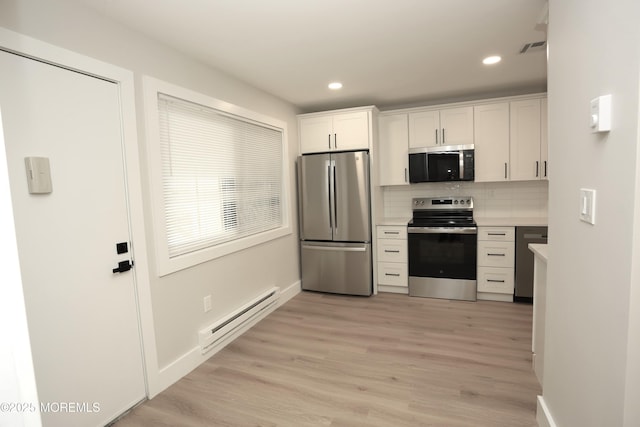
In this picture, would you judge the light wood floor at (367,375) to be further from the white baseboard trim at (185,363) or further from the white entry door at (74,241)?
the white entry door at (74,241)

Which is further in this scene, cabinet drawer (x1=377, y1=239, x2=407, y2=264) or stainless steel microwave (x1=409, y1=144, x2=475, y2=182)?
cabinet drawer (x1=377, y1=239, x2=407, y2=264)

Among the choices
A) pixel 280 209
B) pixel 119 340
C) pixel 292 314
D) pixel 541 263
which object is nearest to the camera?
pixel 119 340

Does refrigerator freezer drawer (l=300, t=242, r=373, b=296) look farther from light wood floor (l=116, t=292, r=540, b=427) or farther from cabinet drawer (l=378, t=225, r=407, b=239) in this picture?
light wood floor (l=116, t=292, r=540, b=427)

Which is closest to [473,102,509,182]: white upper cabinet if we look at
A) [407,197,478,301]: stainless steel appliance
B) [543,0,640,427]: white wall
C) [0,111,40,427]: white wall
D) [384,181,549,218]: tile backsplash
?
[384,181,549,218]: tile backsplash

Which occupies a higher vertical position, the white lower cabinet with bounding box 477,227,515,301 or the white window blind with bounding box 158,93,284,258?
the white window blind with bounding box 158,93,284,258

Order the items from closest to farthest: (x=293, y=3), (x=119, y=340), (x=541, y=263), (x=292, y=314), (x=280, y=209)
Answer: (x=293, y=3) → (x=119, y=340) → (x=541, y=263) → (x=292, y=314) → (x=280, y=209)

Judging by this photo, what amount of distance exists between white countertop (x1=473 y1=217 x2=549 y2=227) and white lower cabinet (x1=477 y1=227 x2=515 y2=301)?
45mm

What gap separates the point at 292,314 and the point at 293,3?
2.90 metres

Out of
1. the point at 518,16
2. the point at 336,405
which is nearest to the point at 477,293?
the point at 336,405

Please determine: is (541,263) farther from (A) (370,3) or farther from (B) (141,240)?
(B) (141,240)

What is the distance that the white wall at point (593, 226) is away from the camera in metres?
1.00

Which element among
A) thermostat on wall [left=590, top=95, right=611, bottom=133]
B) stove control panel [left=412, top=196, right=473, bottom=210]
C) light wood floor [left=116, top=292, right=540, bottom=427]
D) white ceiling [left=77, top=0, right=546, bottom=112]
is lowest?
light wood floor [left=116, top=292, right=540, bottom=427]

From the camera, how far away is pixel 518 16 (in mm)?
2145

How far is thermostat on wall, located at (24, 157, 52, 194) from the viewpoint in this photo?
1606mm
